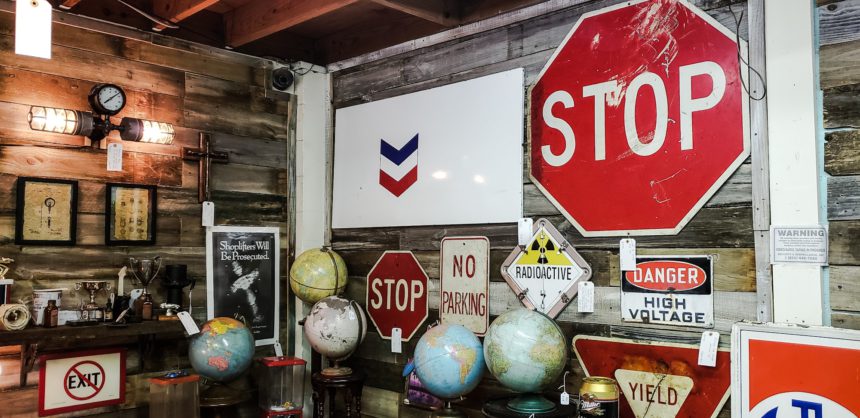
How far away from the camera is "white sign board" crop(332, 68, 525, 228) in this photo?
4062 millimetres

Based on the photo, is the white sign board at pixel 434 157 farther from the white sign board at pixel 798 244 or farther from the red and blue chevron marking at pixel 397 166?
the white sign board at pixel 798 244

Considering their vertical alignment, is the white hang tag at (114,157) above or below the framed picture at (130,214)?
above

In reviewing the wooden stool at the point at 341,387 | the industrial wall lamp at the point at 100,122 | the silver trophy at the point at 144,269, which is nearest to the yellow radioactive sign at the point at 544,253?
the wooden stool at the point at 341,387

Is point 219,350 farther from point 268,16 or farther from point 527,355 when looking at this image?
point 268,16

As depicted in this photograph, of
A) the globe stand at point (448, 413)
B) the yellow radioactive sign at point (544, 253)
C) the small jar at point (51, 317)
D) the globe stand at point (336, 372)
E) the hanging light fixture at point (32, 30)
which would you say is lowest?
the globe stand at point (448, 413)

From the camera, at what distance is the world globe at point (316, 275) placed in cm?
466

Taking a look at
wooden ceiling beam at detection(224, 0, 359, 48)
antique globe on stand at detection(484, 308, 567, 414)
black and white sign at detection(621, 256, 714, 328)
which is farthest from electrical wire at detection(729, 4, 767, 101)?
wooden ceiling beam at detection(224, 0, 359, 48)

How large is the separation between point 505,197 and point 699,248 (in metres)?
1.17

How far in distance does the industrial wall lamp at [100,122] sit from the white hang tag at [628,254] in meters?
2.87

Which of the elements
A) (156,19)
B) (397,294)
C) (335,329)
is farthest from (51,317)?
(397,294)

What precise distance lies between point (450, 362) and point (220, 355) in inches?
57.8

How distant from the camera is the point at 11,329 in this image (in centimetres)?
351

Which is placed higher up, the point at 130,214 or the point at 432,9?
the point at 432,9

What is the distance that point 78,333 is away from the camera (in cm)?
370
